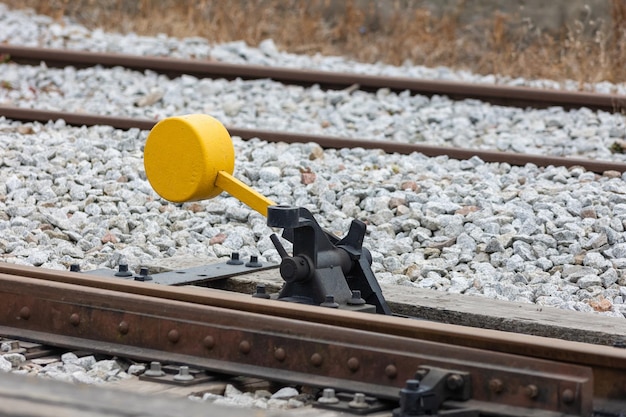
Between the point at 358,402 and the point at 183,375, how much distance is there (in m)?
0.54

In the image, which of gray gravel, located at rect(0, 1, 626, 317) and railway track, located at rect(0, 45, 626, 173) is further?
railway track, located at rect(0, 45, 626, 173)

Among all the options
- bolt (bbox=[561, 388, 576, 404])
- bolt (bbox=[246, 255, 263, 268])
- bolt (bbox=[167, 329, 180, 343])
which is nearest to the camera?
bolt (bbox=[561, 388, 576, 404])

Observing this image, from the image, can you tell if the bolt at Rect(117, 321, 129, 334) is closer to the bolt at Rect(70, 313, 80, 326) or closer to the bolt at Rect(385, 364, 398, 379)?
the bolt at Rect(70, 313, 80, 326)

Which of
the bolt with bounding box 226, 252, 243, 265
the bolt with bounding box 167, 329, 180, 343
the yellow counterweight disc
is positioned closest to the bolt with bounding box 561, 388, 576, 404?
the bolt with bounding box 167, 329, 180, 343

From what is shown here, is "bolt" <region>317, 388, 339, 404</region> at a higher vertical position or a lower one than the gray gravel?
lower

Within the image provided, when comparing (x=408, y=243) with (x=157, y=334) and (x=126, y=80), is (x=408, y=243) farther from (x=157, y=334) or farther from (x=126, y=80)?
(x=126, y=80)

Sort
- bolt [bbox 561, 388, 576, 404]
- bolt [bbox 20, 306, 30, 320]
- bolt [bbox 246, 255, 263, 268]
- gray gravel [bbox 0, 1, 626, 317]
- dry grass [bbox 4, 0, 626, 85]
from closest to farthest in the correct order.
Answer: bolt [bbox 561, 388, 576, 404]
bolt [bbox 20, 306, 30, 320]
bolt [bbox 246, 255, 263, 268]
gray gravel [bbox 0, 1, 626, 317]
dry grass [bbox 4, 0, 626, 85]

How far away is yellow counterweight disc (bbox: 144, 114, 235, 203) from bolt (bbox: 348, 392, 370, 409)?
3.39ft

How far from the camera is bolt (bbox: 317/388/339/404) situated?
9.98 feet

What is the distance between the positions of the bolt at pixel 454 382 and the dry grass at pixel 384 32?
258 inches

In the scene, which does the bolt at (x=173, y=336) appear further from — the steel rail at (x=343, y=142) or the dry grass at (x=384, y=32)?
the dry grass at (x=384, y=32)

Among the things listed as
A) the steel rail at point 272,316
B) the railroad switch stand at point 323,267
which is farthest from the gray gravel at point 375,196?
the steel rail at point 272,316

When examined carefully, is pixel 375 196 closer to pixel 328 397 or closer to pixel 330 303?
pixel 330 303

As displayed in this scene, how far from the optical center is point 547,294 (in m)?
4.57
